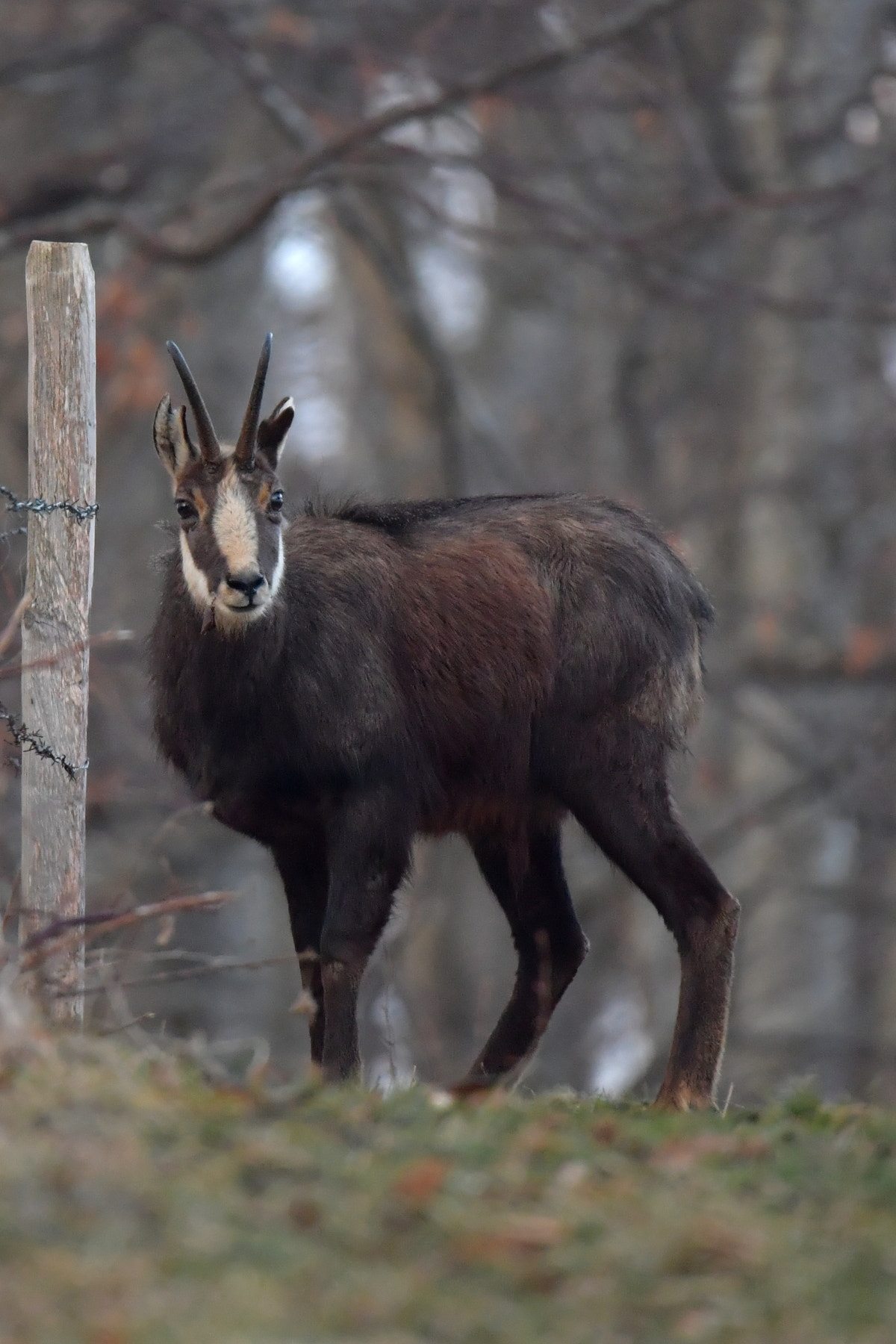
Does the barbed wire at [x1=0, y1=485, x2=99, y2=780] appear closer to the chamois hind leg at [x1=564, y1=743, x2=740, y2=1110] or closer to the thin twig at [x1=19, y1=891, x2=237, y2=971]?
the thin twig at [x1=19, y1=891, x2=237, y2=971]

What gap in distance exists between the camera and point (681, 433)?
19312mm

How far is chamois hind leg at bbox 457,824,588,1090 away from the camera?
7613 millimetres

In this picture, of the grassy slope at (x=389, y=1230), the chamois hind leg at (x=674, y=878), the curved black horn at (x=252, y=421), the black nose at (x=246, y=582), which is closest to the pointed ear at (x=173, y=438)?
the curved black horn at (x=252, y=421)

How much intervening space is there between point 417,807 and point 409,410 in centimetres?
1306

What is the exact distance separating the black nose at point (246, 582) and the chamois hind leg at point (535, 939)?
158 centimetres

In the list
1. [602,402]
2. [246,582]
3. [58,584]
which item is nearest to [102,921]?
[246,582]

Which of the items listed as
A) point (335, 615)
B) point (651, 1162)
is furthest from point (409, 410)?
point (651, 1162)

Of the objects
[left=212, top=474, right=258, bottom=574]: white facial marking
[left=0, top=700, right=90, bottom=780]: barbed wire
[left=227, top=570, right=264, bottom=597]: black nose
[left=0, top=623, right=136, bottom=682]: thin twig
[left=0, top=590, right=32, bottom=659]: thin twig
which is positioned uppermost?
[left=212, top=474, right=258, bottom=574]: white facial marking

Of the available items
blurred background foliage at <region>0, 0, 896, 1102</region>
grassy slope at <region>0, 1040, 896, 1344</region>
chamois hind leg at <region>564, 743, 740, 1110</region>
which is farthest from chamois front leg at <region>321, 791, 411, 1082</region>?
blurred background foliage at <region>0, 0, 896, 1102</region>

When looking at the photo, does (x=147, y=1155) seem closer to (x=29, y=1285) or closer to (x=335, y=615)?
(x=29, y=1285)

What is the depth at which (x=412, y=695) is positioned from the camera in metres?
7.07

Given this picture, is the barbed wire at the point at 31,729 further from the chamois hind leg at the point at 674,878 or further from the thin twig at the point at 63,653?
the chamois hind leg at the point at 674,878

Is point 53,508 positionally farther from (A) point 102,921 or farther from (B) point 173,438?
(A) point 102,921

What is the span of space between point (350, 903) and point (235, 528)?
4.41 feet
